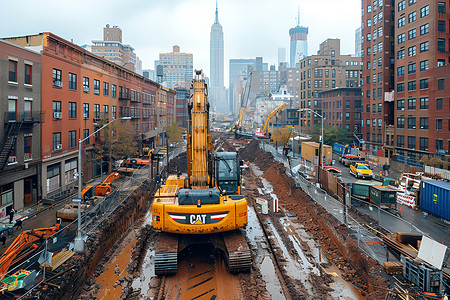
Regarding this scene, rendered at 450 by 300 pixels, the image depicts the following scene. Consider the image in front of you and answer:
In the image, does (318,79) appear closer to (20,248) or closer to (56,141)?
(56,141)

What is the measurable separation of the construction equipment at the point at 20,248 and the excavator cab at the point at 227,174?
10025mm

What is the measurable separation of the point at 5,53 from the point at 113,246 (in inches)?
684

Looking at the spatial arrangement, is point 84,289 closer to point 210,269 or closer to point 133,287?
point 133,287

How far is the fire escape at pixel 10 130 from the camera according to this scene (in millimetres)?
22469

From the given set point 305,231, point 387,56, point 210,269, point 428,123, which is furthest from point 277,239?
point 387,56

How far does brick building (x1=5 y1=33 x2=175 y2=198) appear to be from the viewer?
28.5 metres

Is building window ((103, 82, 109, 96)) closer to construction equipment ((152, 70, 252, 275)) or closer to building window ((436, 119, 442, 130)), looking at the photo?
construction equipment ((152, 70, 252, 275))

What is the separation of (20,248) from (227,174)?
11.1 meters

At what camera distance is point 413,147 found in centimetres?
4609

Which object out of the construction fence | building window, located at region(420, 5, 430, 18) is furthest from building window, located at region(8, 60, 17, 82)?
building window, located at region(420, 5, 430, 18)

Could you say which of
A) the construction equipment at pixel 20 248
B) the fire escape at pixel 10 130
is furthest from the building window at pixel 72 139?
the construction equipment at pixel 20 248

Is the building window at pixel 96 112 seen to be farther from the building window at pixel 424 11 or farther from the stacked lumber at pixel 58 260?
the building window at pixel 424 11

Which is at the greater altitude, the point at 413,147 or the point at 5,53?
the point at 5,53

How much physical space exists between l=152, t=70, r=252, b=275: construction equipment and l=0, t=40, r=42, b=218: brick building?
597 inches
